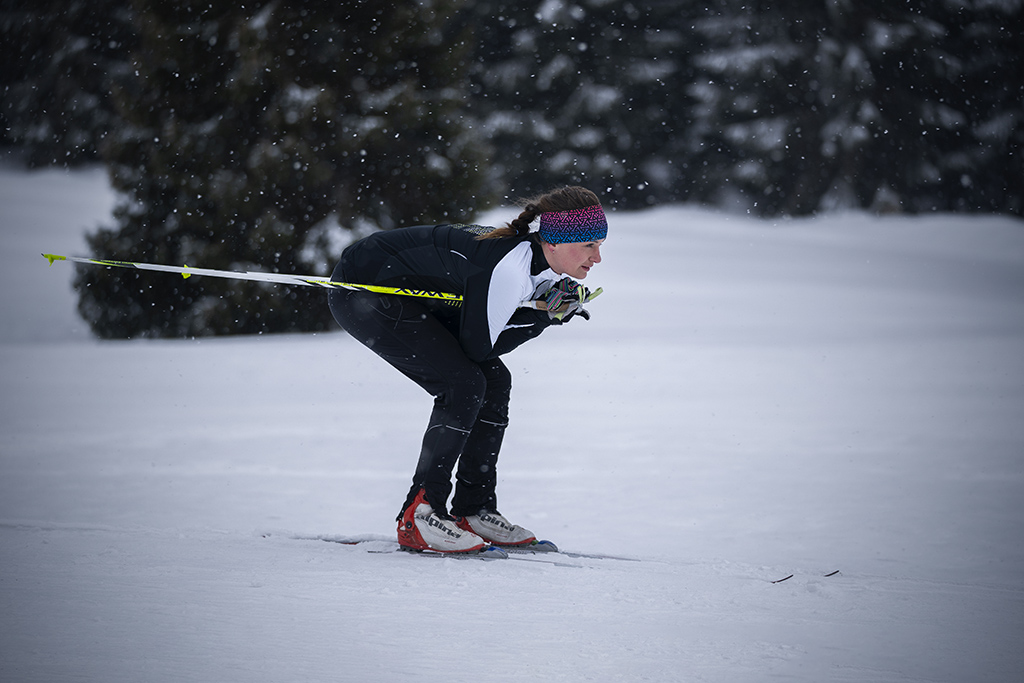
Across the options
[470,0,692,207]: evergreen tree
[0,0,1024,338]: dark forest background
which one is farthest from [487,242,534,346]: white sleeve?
[470,0,692,207]: evergreen tree

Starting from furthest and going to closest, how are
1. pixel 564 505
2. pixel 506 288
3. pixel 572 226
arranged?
pixel 564 505 → pixel 572 226 → pixel 506 288

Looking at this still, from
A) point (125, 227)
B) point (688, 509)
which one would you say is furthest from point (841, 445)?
point (125, 227)

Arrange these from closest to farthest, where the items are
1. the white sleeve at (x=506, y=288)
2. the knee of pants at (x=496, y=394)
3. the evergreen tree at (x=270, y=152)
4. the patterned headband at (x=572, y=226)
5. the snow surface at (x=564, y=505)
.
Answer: the snow surface at (x=564, y=505) → the white sleeve at (x=506, y=288) → the patterned headband at (x=572, y=226) → the knee of pants at (x=496, y=394) → the evergreen tree at (x=270, y=152)

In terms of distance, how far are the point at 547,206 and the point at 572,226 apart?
145 mm

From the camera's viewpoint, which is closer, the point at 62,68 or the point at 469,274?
the point at 469,274

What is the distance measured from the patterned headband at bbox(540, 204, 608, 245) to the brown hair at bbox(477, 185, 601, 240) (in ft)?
0.10

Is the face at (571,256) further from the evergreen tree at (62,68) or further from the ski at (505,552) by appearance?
the evergreen tree at (62,68)

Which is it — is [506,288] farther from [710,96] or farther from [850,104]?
[710,96]

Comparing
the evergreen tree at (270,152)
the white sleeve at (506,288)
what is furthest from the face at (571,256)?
the evergreen tree at (270,152)

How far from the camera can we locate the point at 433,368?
343 centimetres

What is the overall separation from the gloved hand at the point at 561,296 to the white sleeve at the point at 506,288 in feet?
0.51

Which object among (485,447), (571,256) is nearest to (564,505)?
(485,447)

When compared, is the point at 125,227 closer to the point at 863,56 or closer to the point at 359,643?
the point at 359,643

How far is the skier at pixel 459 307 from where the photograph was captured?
336cm
